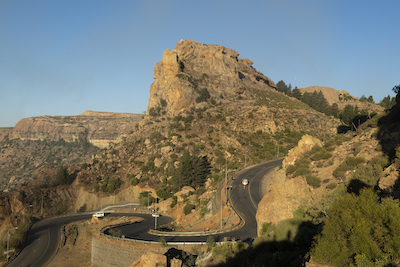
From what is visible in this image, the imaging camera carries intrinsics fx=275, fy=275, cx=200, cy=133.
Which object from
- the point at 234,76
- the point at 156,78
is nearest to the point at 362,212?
the point at 156,78

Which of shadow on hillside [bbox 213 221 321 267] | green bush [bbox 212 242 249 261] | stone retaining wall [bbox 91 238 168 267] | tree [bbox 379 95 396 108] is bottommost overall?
stone retaining wall [bbox 91 238 168 267]

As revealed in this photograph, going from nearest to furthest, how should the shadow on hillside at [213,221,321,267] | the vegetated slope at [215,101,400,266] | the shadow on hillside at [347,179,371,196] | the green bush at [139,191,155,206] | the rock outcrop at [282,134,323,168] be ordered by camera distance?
the vegetated slope at [215,101,400,266] → the shadow on hillside at [213,221,321,267] → the shadow on hillside at [347,179,371,196] → the rock outcrop at [282,134,323,168] → the green bush at [139,191,155,206]

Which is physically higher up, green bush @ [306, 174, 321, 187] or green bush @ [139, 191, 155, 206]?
green bush @ [306, 174, 321, 187]

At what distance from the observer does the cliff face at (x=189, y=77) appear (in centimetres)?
10331

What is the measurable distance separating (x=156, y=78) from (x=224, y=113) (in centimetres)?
3344

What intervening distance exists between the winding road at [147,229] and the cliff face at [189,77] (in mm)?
A: 49839

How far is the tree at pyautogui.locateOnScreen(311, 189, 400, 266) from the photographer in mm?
9516

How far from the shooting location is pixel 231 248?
68.0 feet

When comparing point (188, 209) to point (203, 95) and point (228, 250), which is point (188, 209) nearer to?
point (228, 250)

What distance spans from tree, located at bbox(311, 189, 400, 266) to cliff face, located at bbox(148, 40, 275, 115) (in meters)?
93.4

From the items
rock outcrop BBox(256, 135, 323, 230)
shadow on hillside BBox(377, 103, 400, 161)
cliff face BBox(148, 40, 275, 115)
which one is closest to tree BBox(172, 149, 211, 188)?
cliff face BBox(148, 40, 275, 115)

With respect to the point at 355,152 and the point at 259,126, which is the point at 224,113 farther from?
the point at 355,152

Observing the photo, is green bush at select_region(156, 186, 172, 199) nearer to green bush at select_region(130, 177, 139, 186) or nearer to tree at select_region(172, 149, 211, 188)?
tree at select_region(172, 149, 211, 188)

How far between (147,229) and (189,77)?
244 ft
